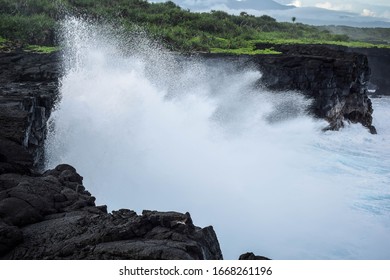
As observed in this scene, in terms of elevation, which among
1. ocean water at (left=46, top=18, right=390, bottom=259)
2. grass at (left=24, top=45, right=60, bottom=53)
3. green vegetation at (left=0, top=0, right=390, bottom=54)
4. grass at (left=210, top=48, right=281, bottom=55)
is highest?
green vegetation at (left=0, top=0, right=390, bottom=54)

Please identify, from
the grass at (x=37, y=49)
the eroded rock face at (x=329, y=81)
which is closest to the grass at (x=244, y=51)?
the eroded rock face at (x=329, y=81)

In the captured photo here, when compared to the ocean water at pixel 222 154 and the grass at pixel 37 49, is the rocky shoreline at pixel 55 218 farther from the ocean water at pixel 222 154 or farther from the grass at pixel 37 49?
A: the grass at pixel 37 49

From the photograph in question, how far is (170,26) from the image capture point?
97.4 feet

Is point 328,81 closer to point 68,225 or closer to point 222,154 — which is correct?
point 222,154

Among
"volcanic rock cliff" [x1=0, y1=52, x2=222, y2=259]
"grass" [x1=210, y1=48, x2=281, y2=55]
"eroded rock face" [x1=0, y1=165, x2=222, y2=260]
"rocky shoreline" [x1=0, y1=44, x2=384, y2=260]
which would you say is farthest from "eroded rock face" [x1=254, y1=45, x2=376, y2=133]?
"eroded rock face" [x1=0, y1=165, x2=222, y2=260]

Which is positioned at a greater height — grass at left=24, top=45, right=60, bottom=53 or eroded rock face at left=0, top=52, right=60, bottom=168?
grass at left=24, top=45, right=60, bottom=53

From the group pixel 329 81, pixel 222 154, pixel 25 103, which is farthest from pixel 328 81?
pixel 25 103

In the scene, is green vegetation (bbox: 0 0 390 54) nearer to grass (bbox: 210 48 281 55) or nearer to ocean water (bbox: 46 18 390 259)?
grass (bbox: 210 48 281 55)

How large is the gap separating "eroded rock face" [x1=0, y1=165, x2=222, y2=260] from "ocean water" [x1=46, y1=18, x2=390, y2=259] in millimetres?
2323

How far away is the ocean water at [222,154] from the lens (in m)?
8.46

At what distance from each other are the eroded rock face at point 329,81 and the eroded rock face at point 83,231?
14.4 metres

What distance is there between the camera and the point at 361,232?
7852mm

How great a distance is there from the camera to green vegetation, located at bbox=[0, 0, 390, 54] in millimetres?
22062

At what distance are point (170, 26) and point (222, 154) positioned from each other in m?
17.6
